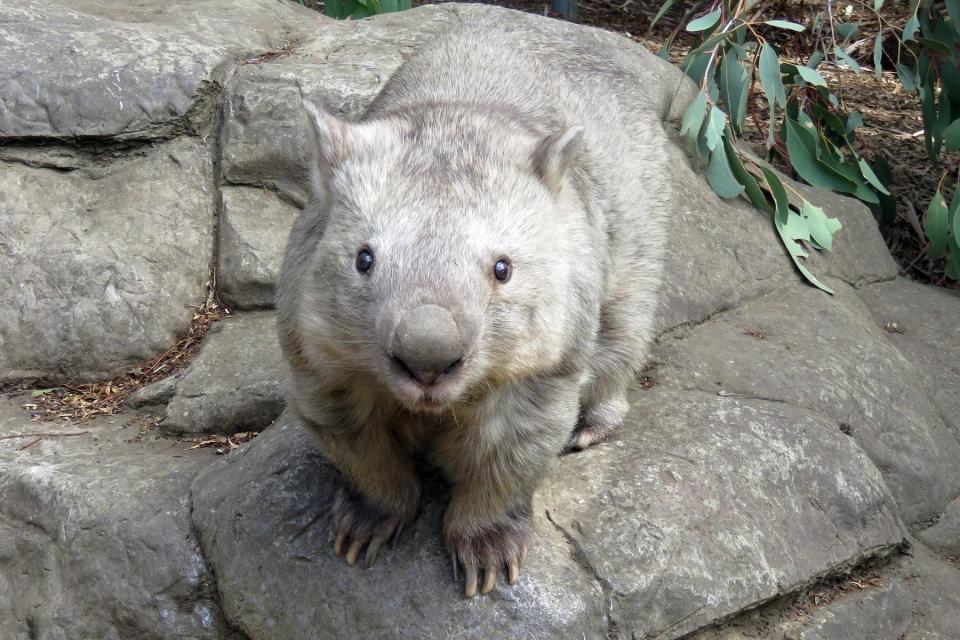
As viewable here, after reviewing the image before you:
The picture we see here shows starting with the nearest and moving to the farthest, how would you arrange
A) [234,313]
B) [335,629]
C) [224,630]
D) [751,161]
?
[335,629] < [224,630] < [234,313] < [751,161]

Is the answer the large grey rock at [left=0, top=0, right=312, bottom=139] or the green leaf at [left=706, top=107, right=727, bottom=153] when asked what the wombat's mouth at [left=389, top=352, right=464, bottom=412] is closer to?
the large grey rock at [left=0, top=0, right=312, bottom=139]

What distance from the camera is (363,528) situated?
3834mm

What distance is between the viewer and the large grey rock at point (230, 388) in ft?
17.1

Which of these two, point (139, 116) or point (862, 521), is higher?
point (139, 116)

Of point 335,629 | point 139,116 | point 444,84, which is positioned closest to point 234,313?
point 139,116

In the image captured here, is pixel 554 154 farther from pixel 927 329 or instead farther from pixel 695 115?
pixel 927 329

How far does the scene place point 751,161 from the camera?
6.78 metres

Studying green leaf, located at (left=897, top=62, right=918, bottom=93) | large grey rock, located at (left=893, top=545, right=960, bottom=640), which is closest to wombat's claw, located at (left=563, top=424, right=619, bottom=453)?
large grey rock, located at (left=893, top=545, right=960, bottom=640)

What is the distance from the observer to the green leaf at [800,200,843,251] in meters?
6.48

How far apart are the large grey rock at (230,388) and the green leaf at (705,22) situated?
3281 mm

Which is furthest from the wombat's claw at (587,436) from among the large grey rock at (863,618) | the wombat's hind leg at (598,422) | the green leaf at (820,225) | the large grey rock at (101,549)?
the green leaf at (820,225)

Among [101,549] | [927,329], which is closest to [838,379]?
[927,329]

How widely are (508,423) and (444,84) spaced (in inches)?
63.7

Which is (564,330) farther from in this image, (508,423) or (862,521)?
(862,521)
